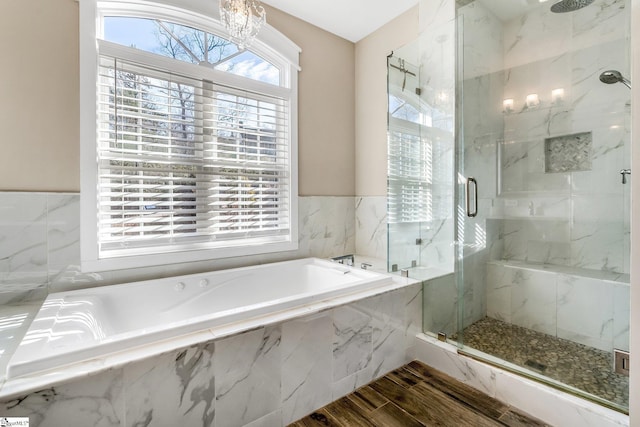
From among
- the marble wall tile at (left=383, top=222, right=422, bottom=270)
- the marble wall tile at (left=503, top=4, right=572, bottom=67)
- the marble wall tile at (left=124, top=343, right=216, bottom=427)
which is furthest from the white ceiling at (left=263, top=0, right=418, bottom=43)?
the marble wall tile at (left=124, top=343, right=216, bottom=427)

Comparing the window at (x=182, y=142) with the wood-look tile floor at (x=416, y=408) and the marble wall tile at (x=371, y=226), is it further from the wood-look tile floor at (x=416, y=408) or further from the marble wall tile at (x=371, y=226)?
the wood-look tile floor at (x=416, y=408)

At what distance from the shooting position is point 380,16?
8.83ft

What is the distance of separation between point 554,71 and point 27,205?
12.9 feet

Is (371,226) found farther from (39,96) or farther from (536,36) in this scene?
(39,96)

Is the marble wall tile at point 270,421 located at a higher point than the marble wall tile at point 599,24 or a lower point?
lower

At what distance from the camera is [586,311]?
211 cm

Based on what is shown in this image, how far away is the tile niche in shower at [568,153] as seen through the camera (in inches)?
93.9

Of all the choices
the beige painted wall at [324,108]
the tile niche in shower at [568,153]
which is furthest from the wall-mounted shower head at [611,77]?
the beige painted wall at [324,108]

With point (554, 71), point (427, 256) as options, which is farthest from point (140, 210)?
point (554, 71)

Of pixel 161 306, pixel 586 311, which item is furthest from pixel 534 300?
pixel 161 306

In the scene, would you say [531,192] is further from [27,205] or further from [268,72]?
[27,205]

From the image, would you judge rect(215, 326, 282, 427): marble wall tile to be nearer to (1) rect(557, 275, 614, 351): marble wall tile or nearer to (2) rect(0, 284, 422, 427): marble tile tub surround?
(2) rect(0, 284, 422, 427): marble tile tub surround

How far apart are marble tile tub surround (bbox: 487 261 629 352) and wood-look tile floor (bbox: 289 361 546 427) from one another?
2.80 feet

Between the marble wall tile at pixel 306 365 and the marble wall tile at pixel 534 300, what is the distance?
5.89ft
